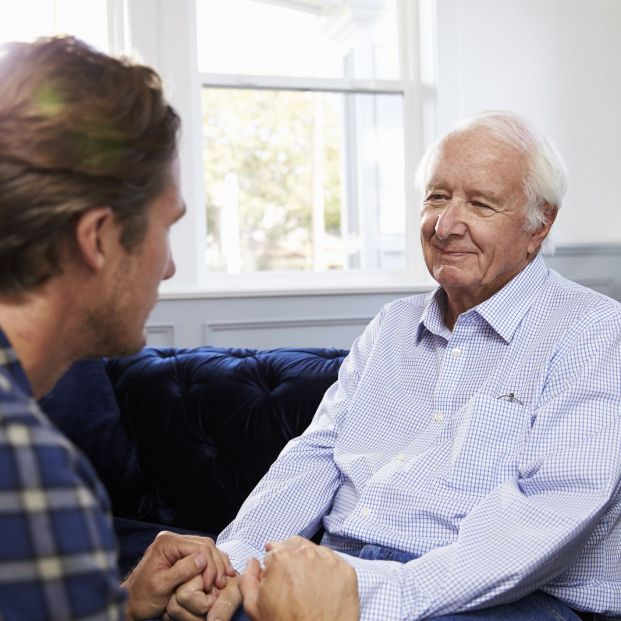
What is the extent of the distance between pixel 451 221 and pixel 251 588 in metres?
0.81

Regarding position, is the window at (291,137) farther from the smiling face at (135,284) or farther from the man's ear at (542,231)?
the smiling face at (135,284)

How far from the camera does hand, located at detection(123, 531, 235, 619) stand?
1.46m

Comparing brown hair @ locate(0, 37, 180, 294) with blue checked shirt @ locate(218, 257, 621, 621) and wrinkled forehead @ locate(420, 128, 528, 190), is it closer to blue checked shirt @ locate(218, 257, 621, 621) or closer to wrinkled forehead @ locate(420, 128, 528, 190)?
blue checked shirt @ locate(218, 257, 621, 621)

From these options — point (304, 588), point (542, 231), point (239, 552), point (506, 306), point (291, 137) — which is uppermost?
point (291, 137)

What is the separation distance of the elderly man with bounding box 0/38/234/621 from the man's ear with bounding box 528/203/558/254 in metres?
0.99

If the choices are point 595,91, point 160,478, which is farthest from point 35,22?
point 595,91

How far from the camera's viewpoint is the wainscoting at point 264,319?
3.55 m

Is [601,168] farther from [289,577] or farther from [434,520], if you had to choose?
[289,577]

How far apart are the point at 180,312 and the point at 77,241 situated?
2.65 m

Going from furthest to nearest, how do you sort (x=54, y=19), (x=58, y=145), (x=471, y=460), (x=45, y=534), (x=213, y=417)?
(x=54, y=19) < (x=213, y=417) < (x=471, y=460) < (x=58, y=145) < (x=45, y=534)

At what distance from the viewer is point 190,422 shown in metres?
2.36

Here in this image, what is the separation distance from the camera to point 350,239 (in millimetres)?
3980

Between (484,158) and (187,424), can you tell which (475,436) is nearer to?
(484,158)

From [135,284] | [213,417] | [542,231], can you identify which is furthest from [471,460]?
[213,417]
